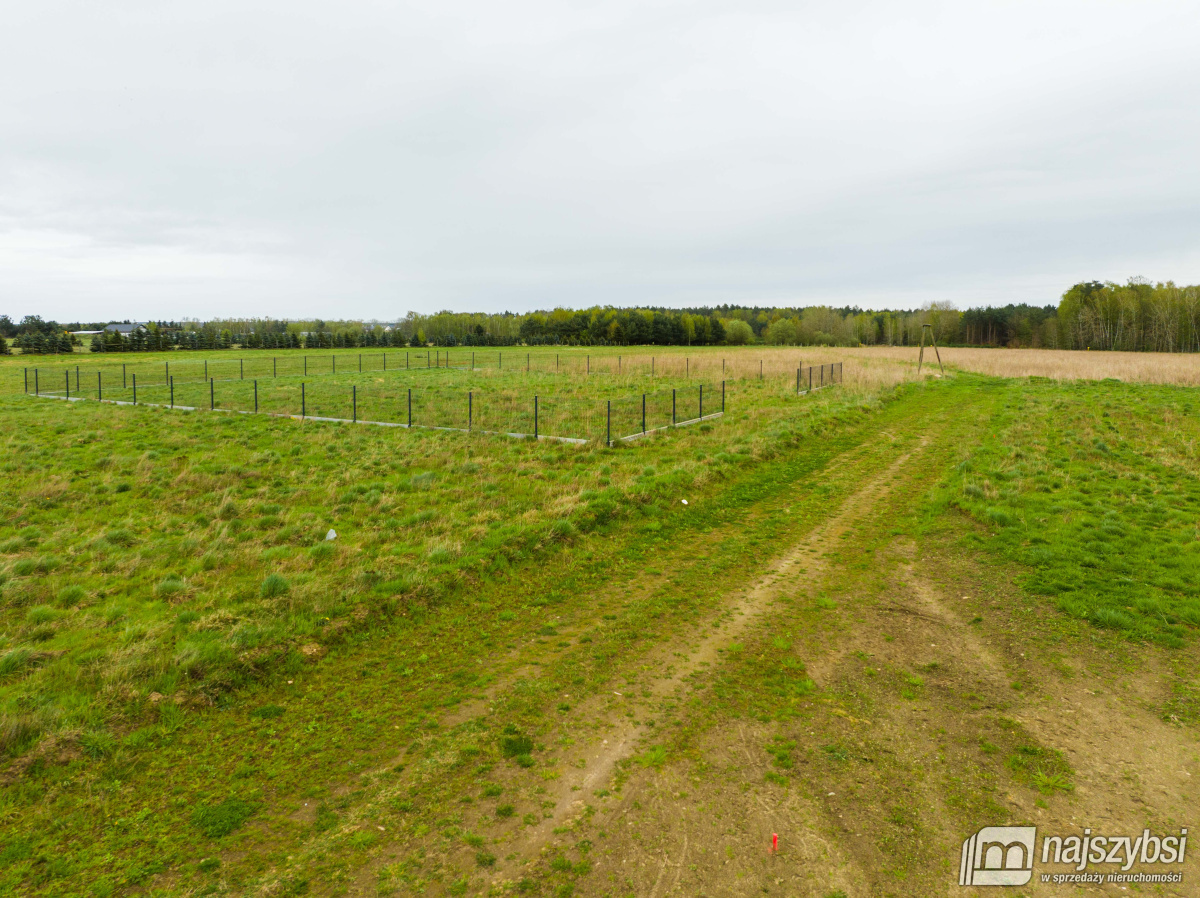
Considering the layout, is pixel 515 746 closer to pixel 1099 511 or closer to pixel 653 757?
pixel 653 757

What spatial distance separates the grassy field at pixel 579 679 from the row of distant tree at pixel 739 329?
8991cm

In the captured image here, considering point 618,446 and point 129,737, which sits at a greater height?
point 618,446

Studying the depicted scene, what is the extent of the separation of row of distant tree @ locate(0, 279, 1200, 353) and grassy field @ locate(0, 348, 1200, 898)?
89.9m

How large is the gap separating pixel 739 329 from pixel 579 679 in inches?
5200

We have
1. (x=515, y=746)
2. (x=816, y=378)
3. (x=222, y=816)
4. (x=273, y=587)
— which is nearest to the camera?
(x=222, y=816)

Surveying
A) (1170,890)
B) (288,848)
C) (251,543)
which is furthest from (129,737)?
(1170,890)

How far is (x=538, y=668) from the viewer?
6.50m

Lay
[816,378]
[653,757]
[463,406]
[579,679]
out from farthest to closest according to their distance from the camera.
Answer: [816,378] < [463,406] < [579,679] < [653,757]

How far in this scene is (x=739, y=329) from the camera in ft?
432

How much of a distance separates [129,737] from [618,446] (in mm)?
13388

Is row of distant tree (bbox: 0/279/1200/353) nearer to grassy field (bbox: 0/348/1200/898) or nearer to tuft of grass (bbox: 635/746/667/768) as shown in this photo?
grassy field (bbox: 0/348/1200/898)

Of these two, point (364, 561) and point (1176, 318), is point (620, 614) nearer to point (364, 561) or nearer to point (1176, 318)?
point (364, 561)

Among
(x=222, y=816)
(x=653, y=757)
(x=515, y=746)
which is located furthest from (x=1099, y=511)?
(x=222, y=816)

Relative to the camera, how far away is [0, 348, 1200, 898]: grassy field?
415 cm
